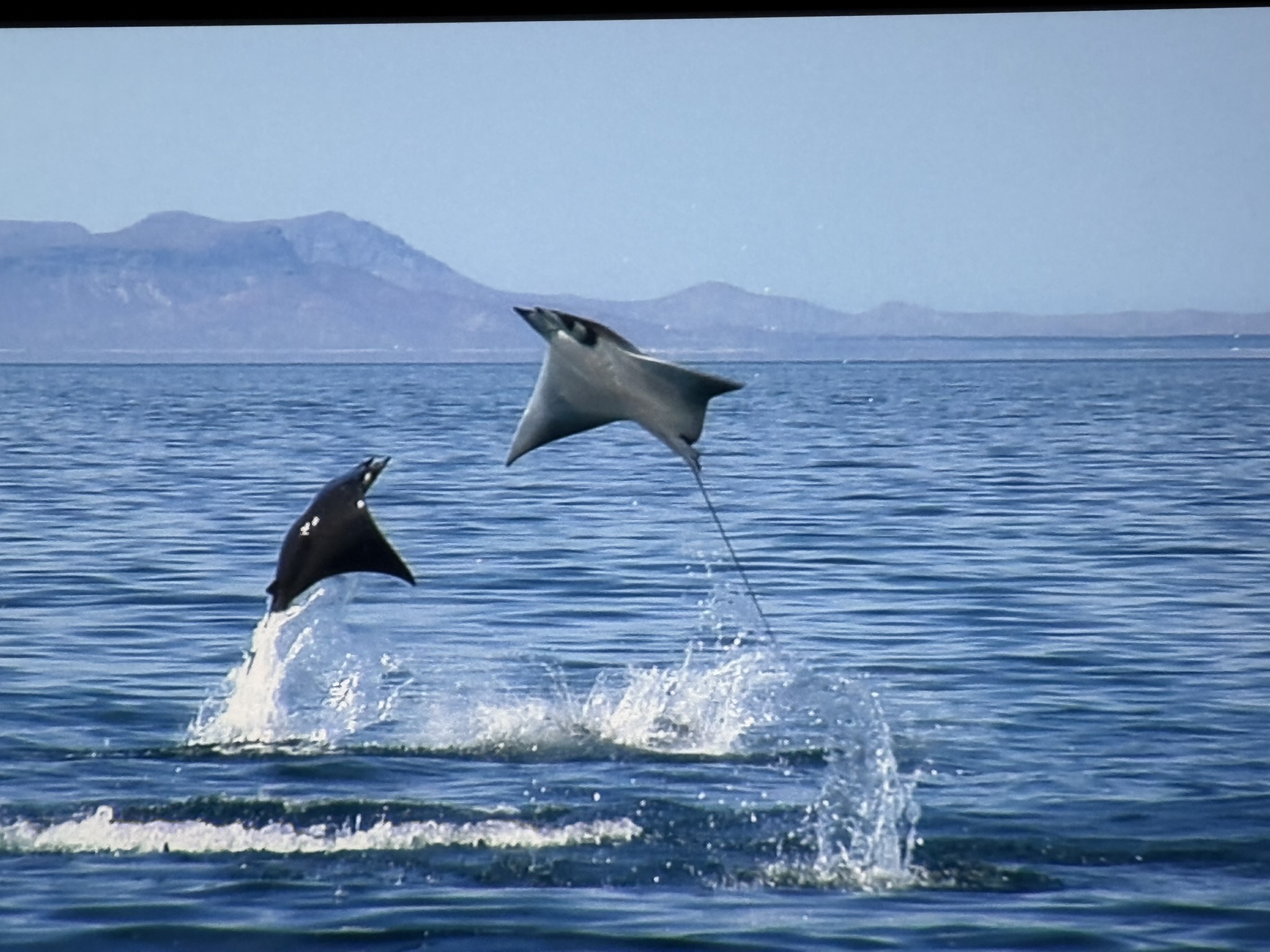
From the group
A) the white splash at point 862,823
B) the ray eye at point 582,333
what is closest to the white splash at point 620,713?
the white splash at point 862,823

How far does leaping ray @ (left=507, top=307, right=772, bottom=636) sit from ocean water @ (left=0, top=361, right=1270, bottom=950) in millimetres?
826

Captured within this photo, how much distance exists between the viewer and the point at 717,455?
942 centimetres

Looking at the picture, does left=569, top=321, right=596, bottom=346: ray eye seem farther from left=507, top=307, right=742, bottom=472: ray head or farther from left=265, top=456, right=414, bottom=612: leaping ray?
left=265, top=456, right=414, bottom=612: leaping ray

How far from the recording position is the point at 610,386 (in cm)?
452

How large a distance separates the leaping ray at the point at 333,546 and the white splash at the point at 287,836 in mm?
683

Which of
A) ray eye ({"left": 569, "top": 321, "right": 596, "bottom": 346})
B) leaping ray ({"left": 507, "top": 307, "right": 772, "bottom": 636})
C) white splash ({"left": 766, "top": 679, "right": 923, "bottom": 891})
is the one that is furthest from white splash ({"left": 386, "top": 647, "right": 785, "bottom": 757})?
ray eye ({"left": 569, "top": 321, "right": 596, "bottom": 346})

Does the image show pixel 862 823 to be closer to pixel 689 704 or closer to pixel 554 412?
pixel 689 704

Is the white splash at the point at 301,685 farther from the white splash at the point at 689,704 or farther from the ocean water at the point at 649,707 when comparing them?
the white splash at the point at 689,704

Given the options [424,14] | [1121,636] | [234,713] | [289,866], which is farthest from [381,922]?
[1121,636]

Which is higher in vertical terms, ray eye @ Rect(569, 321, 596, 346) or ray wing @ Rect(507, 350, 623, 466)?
ray eye @ Rect(569, 321, 596, 346)

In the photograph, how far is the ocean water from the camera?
11.8 feet

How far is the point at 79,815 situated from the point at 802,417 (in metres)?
7.67

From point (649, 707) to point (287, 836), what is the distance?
1308mm

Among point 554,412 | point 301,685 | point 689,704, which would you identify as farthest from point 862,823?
point 301,685
